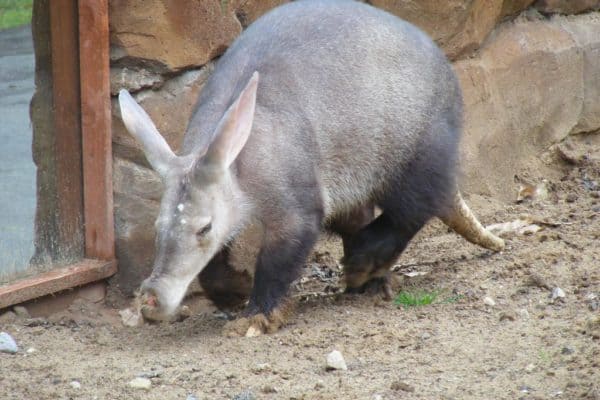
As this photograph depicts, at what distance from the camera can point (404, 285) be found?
629 cm

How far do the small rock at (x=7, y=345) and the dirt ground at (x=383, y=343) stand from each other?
60mm

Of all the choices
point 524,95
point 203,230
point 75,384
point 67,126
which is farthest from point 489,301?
point 524,95

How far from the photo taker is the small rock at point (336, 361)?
15.9 feet

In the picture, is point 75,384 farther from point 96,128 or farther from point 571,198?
point 571,198

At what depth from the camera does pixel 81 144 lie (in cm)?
593

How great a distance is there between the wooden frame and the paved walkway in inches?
7.9

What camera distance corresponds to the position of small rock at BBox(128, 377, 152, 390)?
4.69 m

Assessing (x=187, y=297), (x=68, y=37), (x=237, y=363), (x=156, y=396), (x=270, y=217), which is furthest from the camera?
(x=187, y=297)

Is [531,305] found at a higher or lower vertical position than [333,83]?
lower

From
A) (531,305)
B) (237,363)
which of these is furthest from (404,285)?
(237,363)

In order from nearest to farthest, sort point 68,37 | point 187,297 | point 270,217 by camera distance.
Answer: point 270,217 → point 68,37 → point 187,297

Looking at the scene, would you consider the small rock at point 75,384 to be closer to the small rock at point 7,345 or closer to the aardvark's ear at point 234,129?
the small rock at point 7,345

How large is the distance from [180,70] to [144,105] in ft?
0.91

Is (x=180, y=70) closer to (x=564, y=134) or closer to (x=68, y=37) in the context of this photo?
(x=68, y=37)
